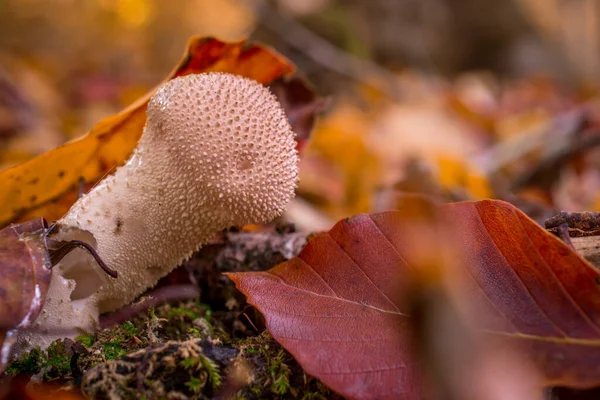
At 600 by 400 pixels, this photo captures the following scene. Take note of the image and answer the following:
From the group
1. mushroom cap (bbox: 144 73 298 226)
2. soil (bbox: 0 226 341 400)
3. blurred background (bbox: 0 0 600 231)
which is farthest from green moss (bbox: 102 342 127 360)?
blurred background (bbox: 0 0 600 231)

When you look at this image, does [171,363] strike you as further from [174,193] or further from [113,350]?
[174,193]

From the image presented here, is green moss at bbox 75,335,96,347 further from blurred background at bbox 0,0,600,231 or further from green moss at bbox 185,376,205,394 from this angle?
blurred background at bbox 0,0,600,231

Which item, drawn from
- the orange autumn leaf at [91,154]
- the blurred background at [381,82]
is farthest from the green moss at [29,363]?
the blurred background at [381,82]

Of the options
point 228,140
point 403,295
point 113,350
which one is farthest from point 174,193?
point 403,295

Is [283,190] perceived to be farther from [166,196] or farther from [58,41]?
[58,41]

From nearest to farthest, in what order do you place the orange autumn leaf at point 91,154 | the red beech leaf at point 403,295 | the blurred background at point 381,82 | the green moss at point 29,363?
the red beech leaf at point 403,295 → the green moss at point 29,363 → the orange autumn leaf at point 91,154 → the blurred background at point 381,82

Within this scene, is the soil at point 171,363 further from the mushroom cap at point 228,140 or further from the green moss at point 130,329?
the mushroom cap at point 228,140

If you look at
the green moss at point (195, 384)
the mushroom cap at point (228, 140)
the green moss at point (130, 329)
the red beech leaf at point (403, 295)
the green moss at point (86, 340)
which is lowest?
the green moss at point (86, 340)
